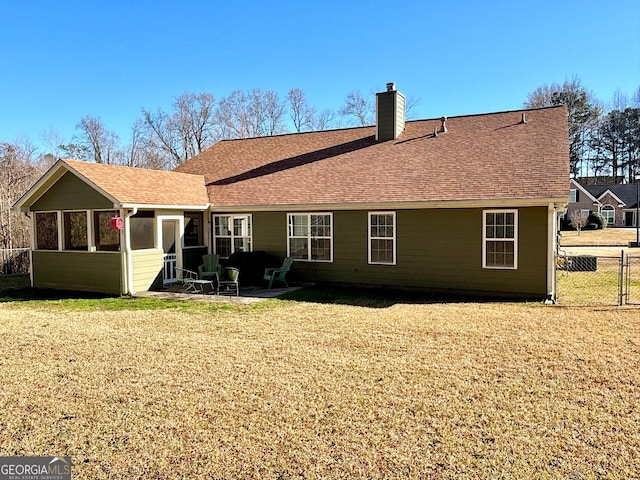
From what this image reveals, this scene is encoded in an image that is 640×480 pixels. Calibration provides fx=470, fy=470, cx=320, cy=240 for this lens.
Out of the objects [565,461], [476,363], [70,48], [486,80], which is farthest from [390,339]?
[70,48]

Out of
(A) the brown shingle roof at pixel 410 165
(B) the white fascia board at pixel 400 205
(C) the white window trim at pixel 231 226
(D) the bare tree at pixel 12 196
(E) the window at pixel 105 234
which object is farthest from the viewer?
(D) the bare tree at pixel 12 196

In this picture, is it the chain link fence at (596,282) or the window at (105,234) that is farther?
the window at (105,234)

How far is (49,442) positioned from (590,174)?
6960 cm

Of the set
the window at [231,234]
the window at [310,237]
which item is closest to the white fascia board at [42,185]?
the window at [231,234]

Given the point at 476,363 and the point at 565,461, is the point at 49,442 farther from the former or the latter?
the point at 476,363

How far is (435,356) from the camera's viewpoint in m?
6.42

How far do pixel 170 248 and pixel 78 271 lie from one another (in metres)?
2.47

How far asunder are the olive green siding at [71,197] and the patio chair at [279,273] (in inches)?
171

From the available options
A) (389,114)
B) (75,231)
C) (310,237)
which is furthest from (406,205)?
(75,231)

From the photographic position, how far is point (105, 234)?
12.8m

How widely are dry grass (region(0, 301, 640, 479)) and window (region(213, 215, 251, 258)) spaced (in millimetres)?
5745

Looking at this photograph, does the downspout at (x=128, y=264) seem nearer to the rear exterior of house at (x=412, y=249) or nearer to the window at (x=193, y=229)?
the window at (x=193, y=229)

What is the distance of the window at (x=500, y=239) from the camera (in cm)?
1099

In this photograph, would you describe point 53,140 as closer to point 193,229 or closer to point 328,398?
point 193,229
